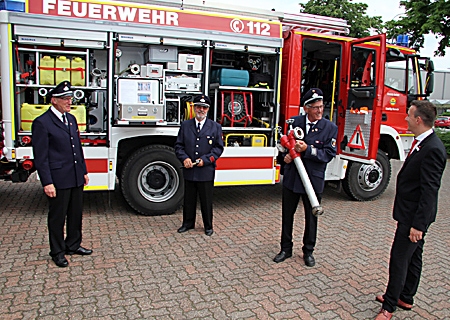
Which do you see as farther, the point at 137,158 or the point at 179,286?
the point at 137,158

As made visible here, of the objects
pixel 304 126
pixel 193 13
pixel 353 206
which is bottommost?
pixel 353 206

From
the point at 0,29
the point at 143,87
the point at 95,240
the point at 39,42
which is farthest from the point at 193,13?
the point at 95,240

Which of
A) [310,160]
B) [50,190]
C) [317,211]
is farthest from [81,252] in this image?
[310,160]

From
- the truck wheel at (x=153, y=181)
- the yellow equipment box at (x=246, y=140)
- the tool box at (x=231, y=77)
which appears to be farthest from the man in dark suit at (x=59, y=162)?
the yellow equipment box at (x=246, y=140)

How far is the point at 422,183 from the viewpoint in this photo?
3.15 metres

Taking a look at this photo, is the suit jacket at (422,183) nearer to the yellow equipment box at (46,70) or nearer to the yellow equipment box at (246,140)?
the yellow equipment box at (246,140)

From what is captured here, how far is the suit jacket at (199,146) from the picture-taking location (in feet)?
17.2

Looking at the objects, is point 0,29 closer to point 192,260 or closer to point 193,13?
point 193,13

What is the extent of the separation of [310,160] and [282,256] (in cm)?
111

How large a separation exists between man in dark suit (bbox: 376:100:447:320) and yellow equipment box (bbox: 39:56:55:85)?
433 cm

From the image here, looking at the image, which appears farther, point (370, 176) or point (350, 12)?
point (350, 12)

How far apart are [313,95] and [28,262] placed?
3434 mm

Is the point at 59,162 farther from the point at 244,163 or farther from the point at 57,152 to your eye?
the point at 244,163

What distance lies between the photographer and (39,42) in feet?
A: 17.2
